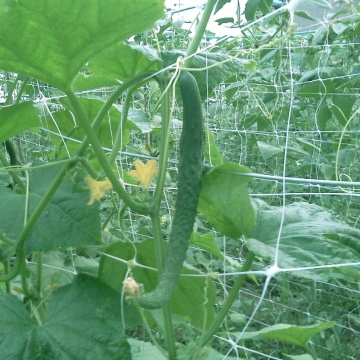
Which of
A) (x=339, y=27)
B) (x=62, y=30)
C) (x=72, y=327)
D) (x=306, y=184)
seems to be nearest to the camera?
(x=62, y=30)

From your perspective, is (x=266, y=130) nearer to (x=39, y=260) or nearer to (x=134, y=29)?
(x=39, y=260)

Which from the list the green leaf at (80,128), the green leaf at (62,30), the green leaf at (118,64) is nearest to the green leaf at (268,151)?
the green leaf at (80,128)

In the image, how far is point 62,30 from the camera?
28.6 inches

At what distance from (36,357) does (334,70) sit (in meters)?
1.22

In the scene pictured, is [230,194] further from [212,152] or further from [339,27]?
[339,27]

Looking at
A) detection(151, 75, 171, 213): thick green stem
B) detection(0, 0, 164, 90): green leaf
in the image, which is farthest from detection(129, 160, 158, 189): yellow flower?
detection(0, 0, 164, 90): green leaf

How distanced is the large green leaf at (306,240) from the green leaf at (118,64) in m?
0.30

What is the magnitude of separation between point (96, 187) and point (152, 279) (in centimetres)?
21

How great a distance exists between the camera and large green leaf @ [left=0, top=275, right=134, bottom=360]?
0.81m

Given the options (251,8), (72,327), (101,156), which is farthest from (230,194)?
(251,8)

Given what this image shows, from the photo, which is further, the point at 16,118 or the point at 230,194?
the point at 16,118

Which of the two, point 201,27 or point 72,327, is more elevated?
point 201,27

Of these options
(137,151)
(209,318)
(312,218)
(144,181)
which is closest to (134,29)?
(144,181)

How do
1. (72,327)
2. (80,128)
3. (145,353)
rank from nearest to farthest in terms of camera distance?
(72,327) → (145,353) → (80,128)
